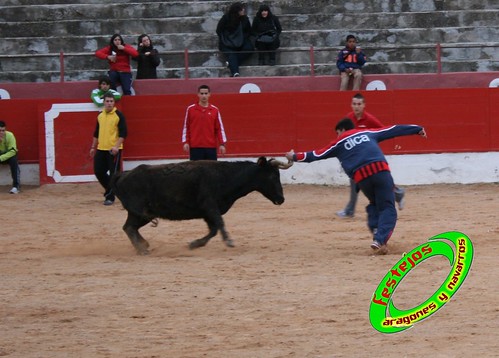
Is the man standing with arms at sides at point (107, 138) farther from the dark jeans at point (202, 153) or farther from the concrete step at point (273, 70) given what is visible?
the concrete step at point (273, 70)

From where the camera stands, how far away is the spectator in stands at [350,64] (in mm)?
18156

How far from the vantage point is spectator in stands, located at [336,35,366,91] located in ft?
59.6

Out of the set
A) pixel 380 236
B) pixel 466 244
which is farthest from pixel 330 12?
pixel 466 244

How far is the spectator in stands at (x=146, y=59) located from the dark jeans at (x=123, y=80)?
0.36 metres

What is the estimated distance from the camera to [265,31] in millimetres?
18969

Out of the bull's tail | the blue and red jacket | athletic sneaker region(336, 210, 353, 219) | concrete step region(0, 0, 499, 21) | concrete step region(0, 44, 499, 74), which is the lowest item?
athletic sneaker region(336, 210, 353, 219)

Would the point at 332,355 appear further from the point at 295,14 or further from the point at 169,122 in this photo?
the point at 295,14

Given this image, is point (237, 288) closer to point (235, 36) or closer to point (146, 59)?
point (146, 59)

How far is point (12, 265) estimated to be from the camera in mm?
10586

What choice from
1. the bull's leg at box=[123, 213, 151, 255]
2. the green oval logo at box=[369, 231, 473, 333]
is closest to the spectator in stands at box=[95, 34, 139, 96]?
the bull's leg at box=[123, 213, 151, 255]

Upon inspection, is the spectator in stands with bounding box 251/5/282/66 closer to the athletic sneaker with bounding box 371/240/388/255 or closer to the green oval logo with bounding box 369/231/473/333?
the athletic sneaker with bounding box 371/240/388/255

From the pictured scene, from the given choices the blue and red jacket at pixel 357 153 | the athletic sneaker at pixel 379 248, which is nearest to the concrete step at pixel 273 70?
the blue and red jacket at pixel 357 153

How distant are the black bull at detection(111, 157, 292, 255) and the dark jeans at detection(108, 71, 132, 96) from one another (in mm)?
6742

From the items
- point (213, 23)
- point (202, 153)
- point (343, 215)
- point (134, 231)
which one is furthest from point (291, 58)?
point (134, 231)
